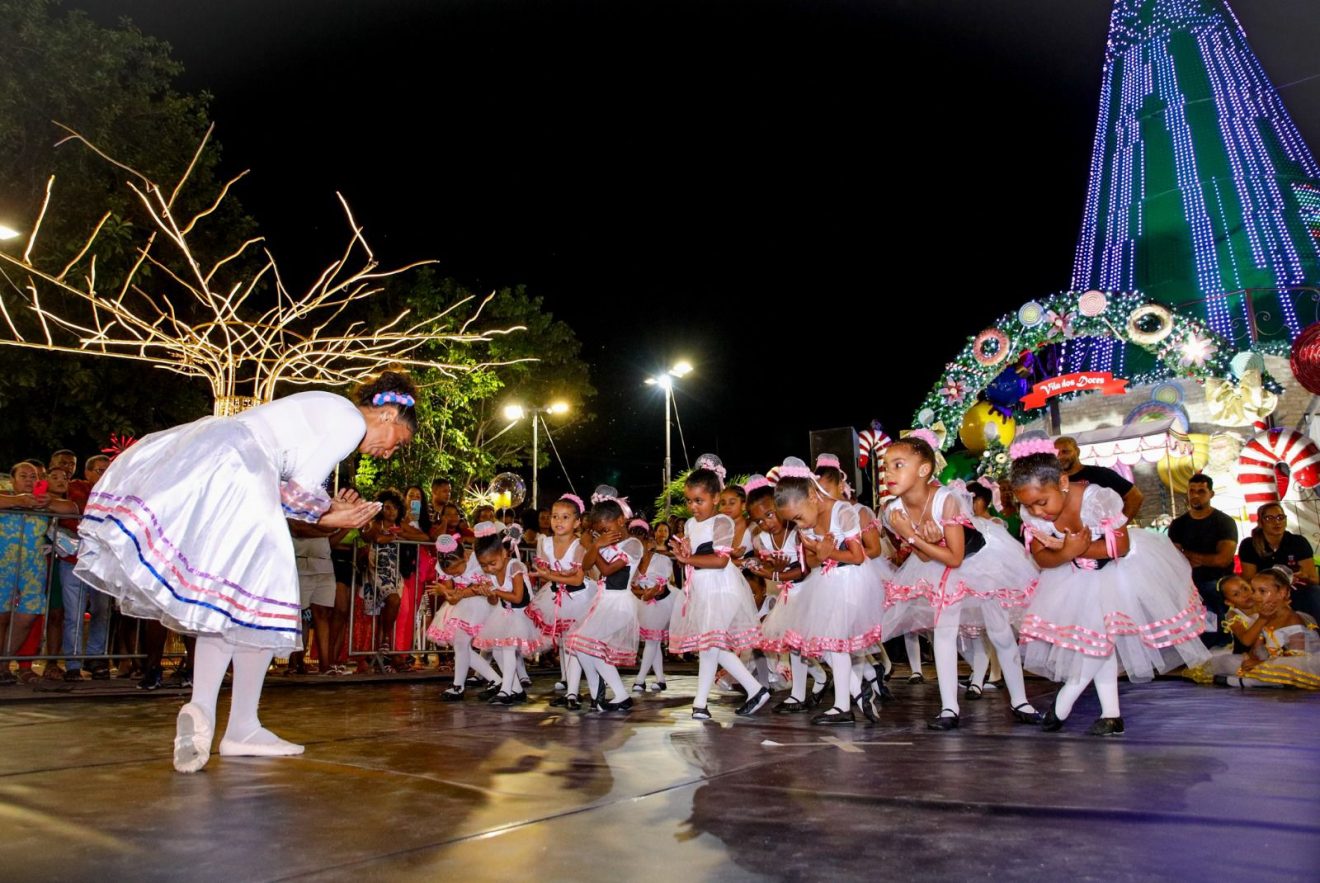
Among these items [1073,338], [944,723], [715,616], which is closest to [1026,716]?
[944,723]

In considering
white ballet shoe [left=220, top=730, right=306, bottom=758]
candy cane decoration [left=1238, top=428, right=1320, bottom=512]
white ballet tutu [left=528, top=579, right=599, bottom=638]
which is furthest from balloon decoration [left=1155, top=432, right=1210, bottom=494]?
white ballet shoe [left=220, top=730, right=306, bottom=758]

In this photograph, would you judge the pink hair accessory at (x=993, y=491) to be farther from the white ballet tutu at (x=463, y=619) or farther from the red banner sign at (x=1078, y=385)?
the red banner sign at (x=1078, y=385)

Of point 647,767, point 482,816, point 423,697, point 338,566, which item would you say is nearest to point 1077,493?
point 647,767

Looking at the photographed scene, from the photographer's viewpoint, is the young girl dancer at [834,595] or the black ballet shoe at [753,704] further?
the black ballet shoe at [753,704]

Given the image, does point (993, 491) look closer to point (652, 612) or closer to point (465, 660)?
point (652, 612)

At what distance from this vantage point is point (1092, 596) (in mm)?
A: 4699

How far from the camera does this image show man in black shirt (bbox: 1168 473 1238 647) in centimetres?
826

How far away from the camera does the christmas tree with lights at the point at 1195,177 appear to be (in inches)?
1172

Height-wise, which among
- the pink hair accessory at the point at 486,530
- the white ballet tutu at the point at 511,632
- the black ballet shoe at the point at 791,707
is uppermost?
the pink hair accessory at the point at 486,530

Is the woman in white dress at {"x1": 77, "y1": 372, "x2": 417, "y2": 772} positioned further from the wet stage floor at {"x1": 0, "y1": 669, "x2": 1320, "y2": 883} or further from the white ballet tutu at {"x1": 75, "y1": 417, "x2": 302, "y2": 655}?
the wet stage floor at {"x1": 0, "y1": 669, "x2": 1320, "y2": 883}

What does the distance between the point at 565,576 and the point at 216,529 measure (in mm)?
3284

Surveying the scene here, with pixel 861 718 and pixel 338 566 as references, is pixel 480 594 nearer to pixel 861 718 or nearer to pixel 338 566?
pixel 338 566

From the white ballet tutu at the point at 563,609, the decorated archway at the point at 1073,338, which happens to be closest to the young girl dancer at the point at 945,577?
the white ballet tutu at the point at 563,609

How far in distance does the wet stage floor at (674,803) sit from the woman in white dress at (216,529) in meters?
0.48
